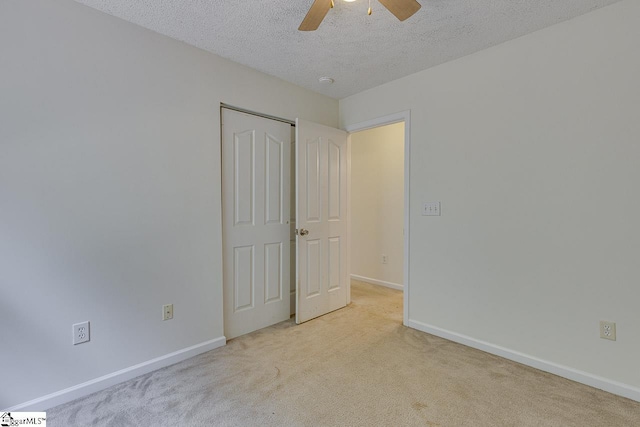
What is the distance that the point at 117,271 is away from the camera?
6.48 feet

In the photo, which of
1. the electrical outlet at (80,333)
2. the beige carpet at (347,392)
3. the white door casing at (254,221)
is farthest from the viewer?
the white door casing at (254,221)

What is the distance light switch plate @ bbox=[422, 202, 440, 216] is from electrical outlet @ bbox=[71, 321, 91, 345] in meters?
2.68

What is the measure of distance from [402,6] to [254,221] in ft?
6.49

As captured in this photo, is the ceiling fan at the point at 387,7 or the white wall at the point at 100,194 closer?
the ceiling fan at the point at 387,7

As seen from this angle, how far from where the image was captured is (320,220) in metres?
3.14

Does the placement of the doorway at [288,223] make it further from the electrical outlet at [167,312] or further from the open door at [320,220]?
the electrical outlet at [167,312]

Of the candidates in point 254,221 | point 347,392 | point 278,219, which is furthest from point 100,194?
point 347,392

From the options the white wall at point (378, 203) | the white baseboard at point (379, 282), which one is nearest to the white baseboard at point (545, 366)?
the white baseboard at point (379, 282)

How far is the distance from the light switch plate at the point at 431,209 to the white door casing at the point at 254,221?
1.33 m

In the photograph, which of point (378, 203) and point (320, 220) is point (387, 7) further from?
point (378, 203)

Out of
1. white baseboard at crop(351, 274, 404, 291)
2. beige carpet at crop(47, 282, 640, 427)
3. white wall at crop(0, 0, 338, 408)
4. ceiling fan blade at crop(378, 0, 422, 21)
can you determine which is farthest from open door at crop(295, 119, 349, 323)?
ceiling fan blade at crop(378, 0, 422, 21)

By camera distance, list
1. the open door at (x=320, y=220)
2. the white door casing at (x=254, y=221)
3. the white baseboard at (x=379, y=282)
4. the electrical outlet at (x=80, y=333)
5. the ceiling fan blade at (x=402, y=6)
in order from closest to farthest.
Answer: the ceiling fan blade at (x=402, y=6), the electrical outlet at (x=80, y=333), the white door casing at (x=254, y=221), the open door at (x=320, y=220), the white baseboard at (x=379, y=282)

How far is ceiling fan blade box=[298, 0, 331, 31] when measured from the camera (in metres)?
1.52

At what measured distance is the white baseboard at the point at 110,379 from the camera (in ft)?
5.53
